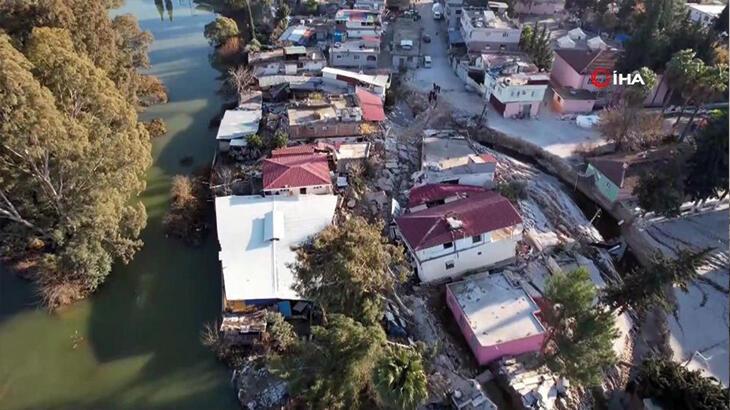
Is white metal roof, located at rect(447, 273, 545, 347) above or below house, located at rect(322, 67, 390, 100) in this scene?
below

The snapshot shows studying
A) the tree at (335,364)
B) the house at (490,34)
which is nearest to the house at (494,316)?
the tree at (335,364)

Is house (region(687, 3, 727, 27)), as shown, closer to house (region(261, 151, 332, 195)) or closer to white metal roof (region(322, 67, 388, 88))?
white metal roof (region(322, 67, 388, 88))

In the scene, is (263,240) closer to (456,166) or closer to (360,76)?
(456,166)

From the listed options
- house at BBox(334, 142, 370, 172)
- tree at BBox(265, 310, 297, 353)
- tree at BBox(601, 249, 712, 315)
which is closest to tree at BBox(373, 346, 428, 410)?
tree at BBox(265, 310, 297, 353)

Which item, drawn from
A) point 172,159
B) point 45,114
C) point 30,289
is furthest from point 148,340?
point 172,159

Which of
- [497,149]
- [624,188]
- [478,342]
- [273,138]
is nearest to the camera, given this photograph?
[478,342]

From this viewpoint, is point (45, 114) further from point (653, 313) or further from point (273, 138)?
point (653, 313)

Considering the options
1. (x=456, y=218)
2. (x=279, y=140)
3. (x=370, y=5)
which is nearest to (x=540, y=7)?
(x=370, y=5)
